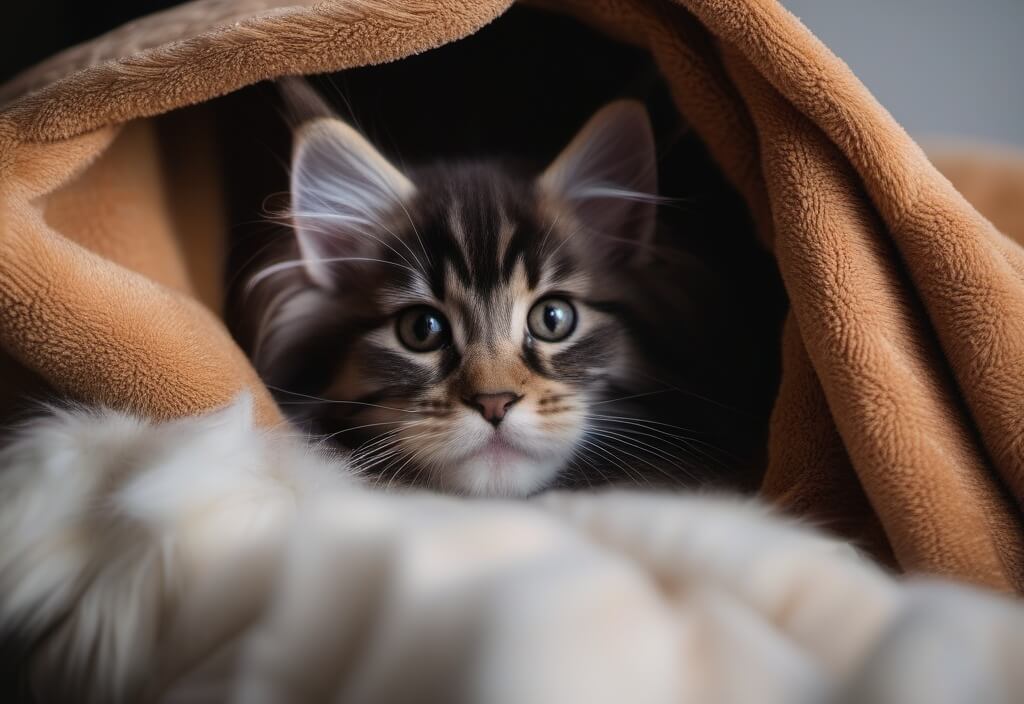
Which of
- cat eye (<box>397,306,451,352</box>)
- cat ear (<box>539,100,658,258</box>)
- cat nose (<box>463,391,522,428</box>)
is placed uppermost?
cat ear (<box>539,100,658,258</box>)

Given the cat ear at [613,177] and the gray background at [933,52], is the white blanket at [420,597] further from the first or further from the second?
the gray background at [933,52]

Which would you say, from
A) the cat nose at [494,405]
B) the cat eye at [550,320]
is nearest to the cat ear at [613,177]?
the cat eye at [550,320]

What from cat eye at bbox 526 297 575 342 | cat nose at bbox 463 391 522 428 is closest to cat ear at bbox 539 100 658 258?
cat eye at bbox 526 297 575 342

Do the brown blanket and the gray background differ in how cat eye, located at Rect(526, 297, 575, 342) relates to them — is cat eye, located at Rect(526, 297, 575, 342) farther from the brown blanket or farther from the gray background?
the gray background

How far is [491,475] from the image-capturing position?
1040mm

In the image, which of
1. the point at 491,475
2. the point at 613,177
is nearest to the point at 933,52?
the point at 613,177

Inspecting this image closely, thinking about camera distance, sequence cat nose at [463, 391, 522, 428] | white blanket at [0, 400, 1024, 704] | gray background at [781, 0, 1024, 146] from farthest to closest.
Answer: gray background at [781, 0, 1024, 146] → cat nose at [463, 391, 522, 428] → white blanket at [0, 400, 1024, 704]

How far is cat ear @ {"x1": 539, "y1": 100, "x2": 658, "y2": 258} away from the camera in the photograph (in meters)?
1.22

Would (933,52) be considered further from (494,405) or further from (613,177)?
(494,405)

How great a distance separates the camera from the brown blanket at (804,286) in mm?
788

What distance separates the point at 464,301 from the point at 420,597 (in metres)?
0.62

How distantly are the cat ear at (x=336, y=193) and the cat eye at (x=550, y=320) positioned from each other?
28cm

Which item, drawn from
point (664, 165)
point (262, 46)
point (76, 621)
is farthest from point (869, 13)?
point (76, 621)

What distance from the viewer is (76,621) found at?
2.09ft
